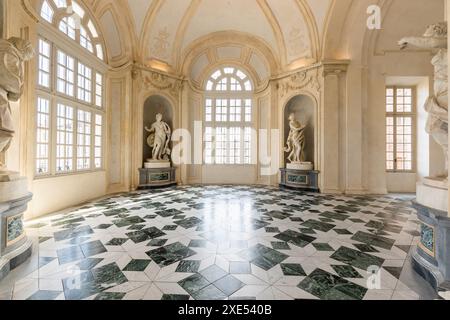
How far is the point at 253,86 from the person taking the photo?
1023 cm

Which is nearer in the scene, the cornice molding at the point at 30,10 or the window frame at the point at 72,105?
the cornice molding at the point at 30,10

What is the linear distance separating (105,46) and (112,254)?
7.33 meters

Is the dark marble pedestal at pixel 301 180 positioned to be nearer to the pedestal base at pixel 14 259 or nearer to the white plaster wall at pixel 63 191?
the white plaster wall at pixel 63 191

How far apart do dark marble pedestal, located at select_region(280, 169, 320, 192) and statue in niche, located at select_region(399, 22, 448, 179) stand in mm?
5392

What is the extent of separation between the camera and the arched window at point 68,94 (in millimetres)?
4910

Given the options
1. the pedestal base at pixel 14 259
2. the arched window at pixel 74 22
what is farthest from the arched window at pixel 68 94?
the pedestal base at pixel 14 259

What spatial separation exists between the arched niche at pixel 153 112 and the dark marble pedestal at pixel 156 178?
0.74 meters

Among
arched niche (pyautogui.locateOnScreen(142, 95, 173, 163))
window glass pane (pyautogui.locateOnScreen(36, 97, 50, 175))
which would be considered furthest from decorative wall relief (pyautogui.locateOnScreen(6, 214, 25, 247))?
arched niche (pyautogui.locateOnScreen(142, 95, 173, 163))

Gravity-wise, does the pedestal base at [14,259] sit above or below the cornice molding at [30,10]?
below

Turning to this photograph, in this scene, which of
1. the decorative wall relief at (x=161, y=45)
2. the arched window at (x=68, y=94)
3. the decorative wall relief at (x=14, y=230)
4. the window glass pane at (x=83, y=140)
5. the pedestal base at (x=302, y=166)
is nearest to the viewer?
the decorative wall relief at (x=14, y=230)

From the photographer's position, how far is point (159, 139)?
8.35m

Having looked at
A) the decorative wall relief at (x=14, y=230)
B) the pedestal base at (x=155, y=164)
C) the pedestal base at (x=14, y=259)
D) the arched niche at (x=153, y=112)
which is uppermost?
the arched niche at (x=153, y=112)

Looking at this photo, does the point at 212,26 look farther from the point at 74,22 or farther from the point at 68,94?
the point at 68,94
